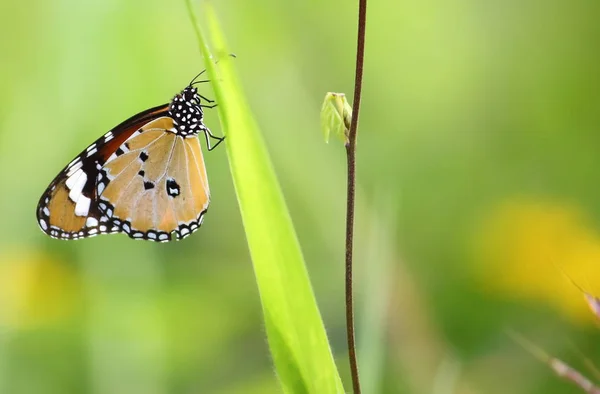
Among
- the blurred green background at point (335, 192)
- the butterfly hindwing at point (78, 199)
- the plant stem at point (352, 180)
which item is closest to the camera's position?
the plant stem at point (352, 180)

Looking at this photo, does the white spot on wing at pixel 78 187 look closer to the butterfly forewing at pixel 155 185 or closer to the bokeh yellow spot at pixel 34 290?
the butterfly forewing at pixel 155 185

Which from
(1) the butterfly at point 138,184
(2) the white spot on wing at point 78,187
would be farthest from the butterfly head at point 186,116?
(2) the white spot on wing at point 78,187

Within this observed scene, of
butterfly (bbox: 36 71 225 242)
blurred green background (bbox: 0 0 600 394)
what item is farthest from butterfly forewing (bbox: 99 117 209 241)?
blurred green background (bbox: 0 0 600 394)

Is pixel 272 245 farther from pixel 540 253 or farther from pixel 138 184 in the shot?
pixel 540 253

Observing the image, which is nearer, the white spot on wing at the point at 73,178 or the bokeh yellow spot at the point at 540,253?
the white spot on wing at the point at 73,178

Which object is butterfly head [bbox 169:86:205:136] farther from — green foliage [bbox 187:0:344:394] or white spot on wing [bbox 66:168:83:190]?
green foliage [bbox 187:0:344:394]

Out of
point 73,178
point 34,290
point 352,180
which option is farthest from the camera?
point 34,290

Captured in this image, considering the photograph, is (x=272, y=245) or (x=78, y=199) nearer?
(x=272, y=245)

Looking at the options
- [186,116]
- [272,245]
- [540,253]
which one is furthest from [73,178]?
[540,253]
